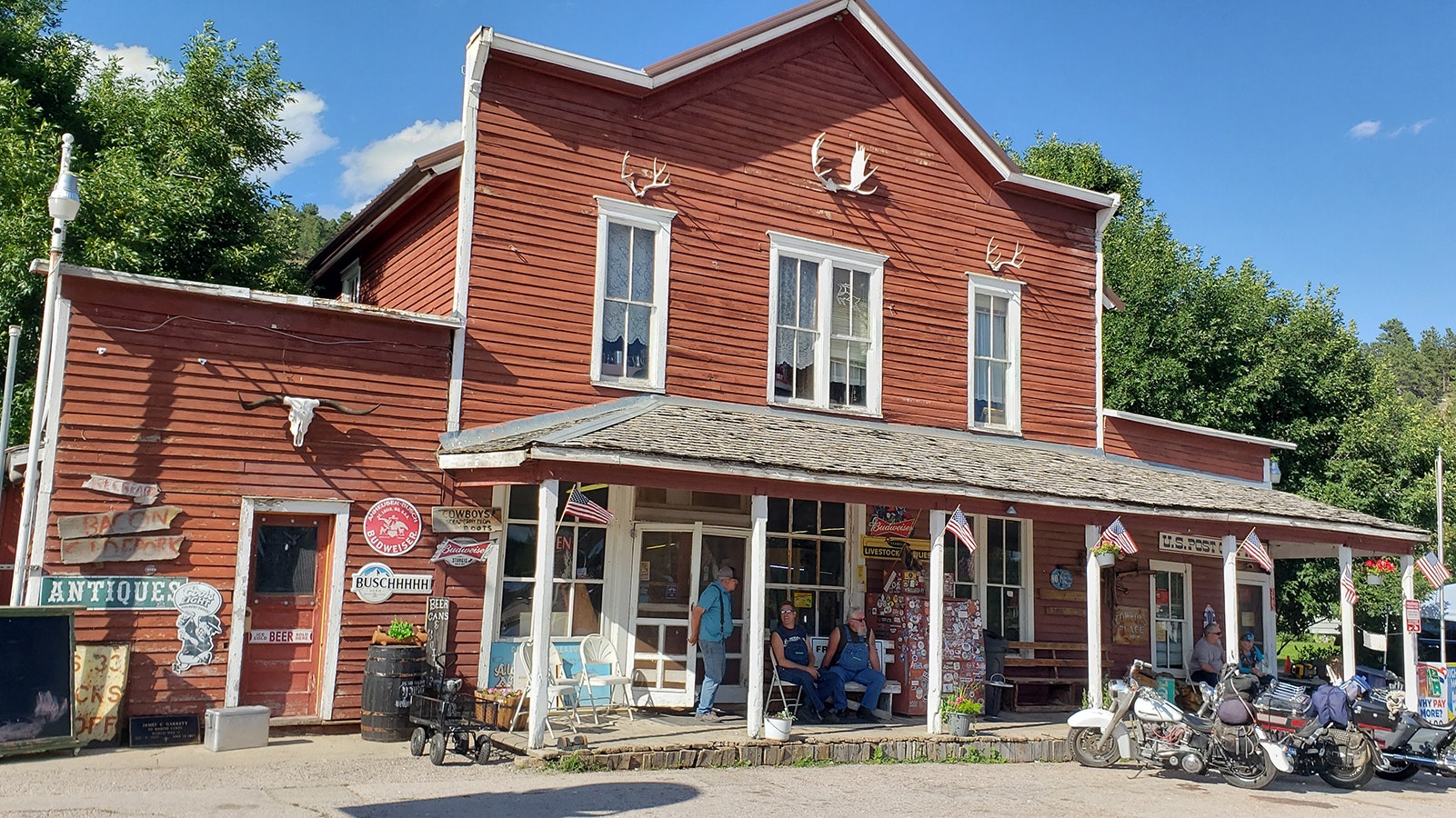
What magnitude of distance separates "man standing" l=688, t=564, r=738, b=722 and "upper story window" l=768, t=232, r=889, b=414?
3.14 m

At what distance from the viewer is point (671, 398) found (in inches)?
546

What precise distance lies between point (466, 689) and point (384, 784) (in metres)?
3.08

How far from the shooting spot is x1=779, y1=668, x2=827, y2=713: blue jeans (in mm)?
13086

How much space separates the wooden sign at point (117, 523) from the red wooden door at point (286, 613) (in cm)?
→ 87

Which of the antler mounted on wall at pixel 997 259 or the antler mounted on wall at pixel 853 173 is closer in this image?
the antler mounted on wall at pixel 853 173

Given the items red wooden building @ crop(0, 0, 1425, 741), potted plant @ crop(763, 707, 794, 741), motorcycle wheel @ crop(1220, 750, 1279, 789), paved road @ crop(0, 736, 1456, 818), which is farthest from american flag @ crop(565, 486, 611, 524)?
motorcycle wheel @ crop(1220, 750, 1279, 789)

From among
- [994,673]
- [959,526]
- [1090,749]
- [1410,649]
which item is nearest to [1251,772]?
[1090,749]

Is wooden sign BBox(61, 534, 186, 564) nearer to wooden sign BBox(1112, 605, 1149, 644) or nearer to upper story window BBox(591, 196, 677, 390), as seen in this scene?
upper story window BBox(591, 196, 677, 390)

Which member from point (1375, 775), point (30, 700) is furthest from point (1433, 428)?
point (30, 700)

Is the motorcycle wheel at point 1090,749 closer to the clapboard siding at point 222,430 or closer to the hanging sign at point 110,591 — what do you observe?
the clapboard siding at point 222,430

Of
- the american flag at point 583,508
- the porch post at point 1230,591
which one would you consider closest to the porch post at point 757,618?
the american flag at point 583,508

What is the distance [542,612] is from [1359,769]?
8.35 metres

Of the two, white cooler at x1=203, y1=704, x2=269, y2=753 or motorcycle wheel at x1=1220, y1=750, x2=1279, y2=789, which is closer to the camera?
white cooler at x1=203, y1=704, x2=269, y2=753

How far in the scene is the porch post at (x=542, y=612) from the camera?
1002cm
